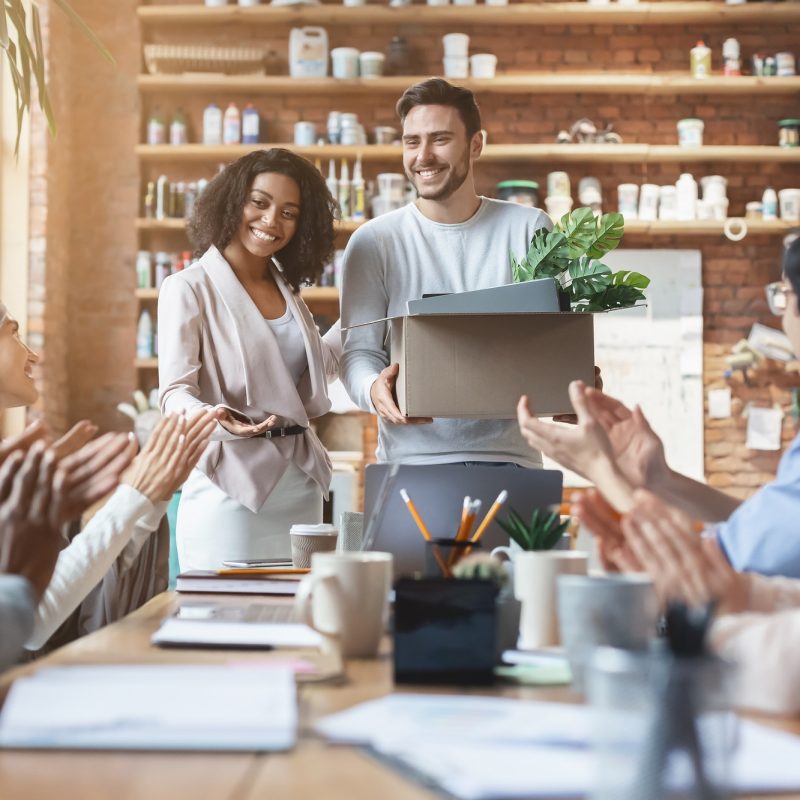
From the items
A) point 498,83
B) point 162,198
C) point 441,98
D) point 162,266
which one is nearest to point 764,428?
point 498,83

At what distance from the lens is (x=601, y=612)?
931 millimetres

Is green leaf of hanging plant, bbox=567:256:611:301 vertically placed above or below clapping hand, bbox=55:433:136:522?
above

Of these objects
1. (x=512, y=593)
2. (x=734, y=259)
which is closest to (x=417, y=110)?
(x=512, y=593)

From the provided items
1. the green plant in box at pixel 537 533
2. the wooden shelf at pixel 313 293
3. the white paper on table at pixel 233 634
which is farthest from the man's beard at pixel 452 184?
the wooden shelf at pixel 313 293

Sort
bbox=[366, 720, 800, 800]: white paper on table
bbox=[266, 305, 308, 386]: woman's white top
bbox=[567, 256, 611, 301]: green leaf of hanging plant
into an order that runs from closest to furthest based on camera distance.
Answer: bbox=[366, 720, 800, 800]: white paper on table → bbox=[567, 256, 611, 301]: green leaf of hanging plant → bbox=[266, 305, 308, 386]: woman's white top

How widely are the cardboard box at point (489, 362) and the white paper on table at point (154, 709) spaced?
3.49 feet

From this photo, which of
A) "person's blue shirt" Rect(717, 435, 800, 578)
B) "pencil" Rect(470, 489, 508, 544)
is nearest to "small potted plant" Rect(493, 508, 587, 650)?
"pencil" Rect(470, 489, 508, 544)

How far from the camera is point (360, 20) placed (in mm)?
5473

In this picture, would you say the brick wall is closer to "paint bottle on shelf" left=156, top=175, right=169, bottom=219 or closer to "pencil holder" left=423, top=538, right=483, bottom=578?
"paint bottle on shelf" left=156, top=175, right=169, bottom=219

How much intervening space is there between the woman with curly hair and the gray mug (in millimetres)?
1345

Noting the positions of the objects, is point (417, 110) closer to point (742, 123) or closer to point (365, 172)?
point (365, 172)

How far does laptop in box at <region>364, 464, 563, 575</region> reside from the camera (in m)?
1.69

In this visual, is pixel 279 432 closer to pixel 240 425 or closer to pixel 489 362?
pixel 240 425

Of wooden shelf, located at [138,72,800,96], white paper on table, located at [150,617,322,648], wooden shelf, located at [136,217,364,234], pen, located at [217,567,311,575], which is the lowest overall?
pen, located at [217,567,311,575]
